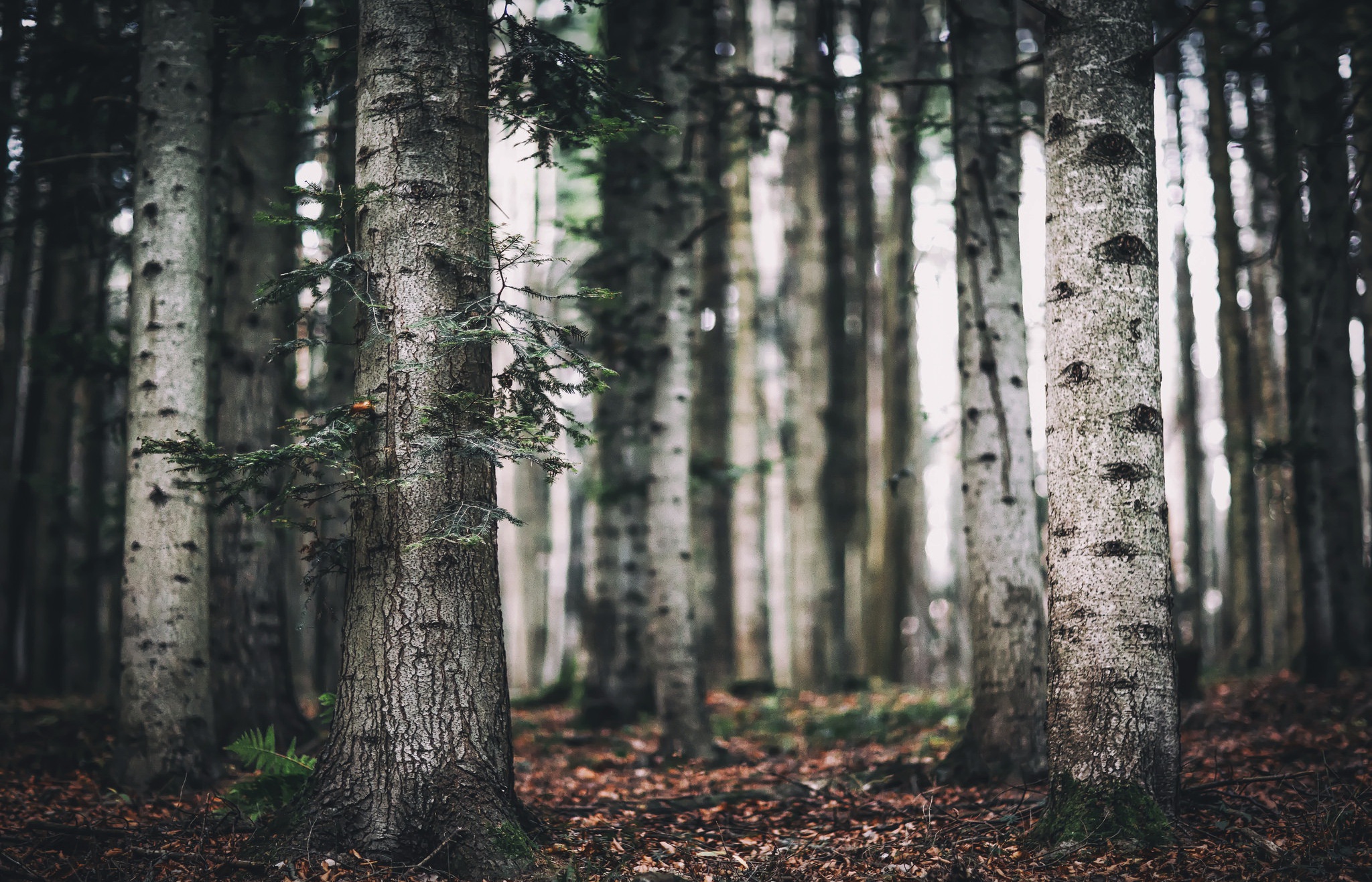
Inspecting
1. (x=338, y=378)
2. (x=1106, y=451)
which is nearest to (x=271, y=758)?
(x=1106, y=451)

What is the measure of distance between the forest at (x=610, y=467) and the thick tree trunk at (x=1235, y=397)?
9cm

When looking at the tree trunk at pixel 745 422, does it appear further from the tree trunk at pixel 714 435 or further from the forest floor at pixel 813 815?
the forest floor at pixel 813 815

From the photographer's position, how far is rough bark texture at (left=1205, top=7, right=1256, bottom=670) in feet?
41.2

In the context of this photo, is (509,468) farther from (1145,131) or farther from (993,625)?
(1145,131)

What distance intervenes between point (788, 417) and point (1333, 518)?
44.7 ft

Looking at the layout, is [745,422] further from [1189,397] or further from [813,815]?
[813,815]

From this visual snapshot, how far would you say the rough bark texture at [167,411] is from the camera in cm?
651

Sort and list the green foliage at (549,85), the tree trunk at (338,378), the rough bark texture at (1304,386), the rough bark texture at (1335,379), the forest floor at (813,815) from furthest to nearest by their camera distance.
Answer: the rough bark texture at (1335,379) → the rough bark texture at (1304,386) → the green foliage at (549,85) → the tree trunk at (338,378) → the forest floor at (813,815)

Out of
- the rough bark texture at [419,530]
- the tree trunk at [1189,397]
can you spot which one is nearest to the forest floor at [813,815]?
the rough bark texture at [419,530]

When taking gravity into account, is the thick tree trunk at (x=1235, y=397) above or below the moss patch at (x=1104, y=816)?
above

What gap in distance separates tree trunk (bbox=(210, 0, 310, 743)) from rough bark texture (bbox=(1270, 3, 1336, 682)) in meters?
10.0

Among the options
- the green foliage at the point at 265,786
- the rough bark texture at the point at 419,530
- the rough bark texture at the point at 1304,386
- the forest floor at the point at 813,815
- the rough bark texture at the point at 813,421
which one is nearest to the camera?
the forest floor at the point at 813,815

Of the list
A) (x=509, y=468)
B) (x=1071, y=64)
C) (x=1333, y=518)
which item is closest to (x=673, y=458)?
(x=1071, y=64)

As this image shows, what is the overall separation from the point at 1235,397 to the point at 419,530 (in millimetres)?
13543
